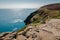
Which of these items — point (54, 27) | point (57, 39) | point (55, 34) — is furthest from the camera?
point (54, 27)

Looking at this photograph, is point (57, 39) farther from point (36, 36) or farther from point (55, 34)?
point (36, 36)

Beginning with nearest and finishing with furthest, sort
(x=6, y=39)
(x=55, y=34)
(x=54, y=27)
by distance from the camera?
(x=55, y=34) < (x=54, y=27) < (x=6, y=39)

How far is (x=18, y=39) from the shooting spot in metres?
31.2

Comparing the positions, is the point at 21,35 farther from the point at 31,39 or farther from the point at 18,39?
the point at 31,39

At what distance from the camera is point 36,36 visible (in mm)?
28156

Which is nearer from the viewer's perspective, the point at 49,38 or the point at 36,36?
the point at 49,38

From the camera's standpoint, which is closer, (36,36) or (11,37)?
(36,36)

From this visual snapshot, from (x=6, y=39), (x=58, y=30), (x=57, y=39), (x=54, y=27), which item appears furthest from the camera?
(x=6, y=39)

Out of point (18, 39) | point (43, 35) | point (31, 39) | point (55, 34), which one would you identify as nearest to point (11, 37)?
point (18, 39)

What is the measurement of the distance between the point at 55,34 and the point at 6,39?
11.7m

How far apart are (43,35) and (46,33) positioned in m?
0.56

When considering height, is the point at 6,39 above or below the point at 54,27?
below

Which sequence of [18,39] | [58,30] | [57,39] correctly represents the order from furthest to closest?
[18,39]
[58,30]
[57,39]

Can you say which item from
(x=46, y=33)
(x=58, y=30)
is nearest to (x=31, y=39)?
(x=46, y=33)
